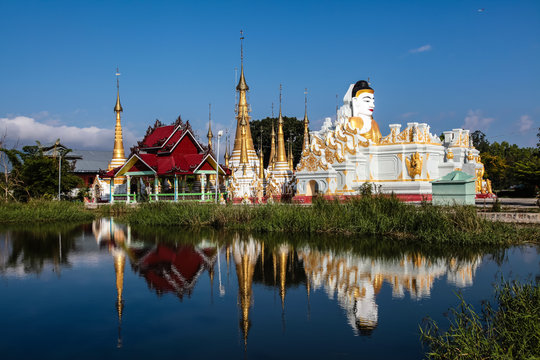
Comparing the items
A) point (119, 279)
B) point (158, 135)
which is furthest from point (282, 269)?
point (158, 135)

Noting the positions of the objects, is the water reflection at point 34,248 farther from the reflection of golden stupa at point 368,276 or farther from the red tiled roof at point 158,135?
the red tiled roof at point 158,135

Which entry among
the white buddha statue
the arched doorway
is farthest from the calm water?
the white buddha statue

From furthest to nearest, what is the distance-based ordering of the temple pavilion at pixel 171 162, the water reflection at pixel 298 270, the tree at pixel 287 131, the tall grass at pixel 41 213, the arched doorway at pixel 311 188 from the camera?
the tree at pixel 287 131
the arched doorway at pixel 311 188
the temple pavilion at pixel 171 162
the tall grass at pixel 41 213
the water reflection at pixel 298 270

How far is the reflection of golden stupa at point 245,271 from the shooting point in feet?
26.3

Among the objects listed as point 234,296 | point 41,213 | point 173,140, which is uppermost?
point 173,140

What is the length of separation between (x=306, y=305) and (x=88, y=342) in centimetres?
354

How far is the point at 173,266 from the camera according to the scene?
12.4 meters

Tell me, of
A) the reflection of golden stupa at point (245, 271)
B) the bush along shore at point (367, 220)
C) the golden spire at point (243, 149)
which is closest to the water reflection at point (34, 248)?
the bush along shore at point (367, 220)

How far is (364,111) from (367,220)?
53.2 ft

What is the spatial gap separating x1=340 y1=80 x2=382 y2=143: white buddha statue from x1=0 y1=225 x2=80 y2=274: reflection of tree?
17.3 metres

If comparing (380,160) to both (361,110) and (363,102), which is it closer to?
(361,110)

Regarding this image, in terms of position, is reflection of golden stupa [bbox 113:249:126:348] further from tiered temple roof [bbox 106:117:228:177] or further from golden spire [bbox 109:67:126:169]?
golden spire [bbox 109:67:126:169]

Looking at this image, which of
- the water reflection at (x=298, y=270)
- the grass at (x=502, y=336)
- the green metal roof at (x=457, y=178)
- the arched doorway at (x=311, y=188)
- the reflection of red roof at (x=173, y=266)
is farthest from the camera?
the arched doorway at (x=311, y=188)

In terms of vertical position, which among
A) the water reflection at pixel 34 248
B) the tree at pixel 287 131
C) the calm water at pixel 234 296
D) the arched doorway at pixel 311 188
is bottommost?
the calm water at pixel 234 296
